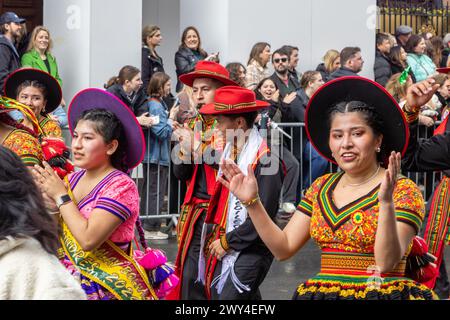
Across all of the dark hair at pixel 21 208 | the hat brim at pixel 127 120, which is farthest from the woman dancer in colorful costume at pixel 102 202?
the dark hair at pixel 21 208

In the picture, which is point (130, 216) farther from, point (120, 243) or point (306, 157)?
point (306, 157)

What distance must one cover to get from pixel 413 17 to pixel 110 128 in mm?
13859

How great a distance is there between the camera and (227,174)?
490cm

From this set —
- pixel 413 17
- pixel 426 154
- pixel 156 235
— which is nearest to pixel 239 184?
pixel 426 154

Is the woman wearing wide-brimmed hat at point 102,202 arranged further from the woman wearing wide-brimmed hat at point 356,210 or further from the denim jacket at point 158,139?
the denim jacket at point 158,139

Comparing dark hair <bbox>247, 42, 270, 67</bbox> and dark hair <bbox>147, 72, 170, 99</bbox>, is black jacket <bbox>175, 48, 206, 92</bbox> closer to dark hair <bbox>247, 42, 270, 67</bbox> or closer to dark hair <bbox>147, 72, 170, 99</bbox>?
dark hair <bbox>247, 42, 270, 67</bbox>

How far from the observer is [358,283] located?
4.79m

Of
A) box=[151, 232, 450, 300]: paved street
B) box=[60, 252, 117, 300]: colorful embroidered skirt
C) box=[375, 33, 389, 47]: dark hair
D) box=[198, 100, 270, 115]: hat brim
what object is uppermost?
box=[375, 33, 389, 47]: dark hair

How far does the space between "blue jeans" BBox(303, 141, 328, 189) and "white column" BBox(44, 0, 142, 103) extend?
3.08m

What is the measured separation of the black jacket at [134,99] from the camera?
11469 millimetres

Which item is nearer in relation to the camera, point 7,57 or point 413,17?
→ point 7,57

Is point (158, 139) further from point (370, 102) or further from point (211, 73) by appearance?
point (370, 102)

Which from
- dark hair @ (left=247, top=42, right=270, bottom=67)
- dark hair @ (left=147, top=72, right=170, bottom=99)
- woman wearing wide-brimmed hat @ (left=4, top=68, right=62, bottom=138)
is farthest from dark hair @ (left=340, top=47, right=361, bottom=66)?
woman wearing wide-brimmed hat @ (left=4, top=68, right=62, bottom=138)

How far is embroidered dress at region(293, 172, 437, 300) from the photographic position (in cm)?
473
